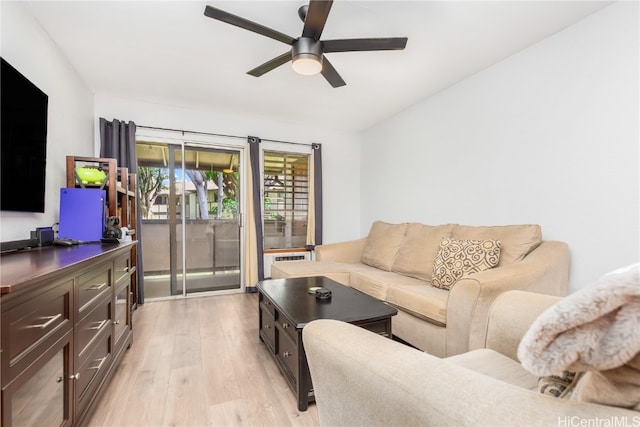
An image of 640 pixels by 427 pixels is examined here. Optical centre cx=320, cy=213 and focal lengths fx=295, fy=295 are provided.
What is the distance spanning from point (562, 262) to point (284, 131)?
3505mm

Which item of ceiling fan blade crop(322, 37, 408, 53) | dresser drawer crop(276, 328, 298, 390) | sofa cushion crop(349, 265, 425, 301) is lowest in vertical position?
dresser drawer crop(276, 328, 298, 390)

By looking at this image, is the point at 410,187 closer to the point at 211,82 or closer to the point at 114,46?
the point at 211,82

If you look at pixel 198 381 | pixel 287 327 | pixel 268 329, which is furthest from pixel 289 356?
pixel 198 381

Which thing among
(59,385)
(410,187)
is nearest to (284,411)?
(59,385)

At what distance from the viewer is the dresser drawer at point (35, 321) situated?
0.84 metres

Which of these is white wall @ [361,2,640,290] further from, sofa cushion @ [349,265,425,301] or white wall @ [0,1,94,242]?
white wall @ [0,1,94,242]

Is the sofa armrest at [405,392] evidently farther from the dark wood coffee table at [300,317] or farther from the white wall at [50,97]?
the white wall at [50,97]

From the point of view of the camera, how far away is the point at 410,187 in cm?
364

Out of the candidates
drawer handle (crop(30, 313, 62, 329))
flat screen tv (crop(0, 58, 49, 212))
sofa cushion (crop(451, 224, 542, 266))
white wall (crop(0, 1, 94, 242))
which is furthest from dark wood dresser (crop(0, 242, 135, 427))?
sofa cushion (crop(451, 224, 542, 266))

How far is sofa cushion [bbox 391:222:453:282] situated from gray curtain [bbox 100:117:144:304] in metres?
2.83

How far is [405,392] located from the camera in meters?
0.57

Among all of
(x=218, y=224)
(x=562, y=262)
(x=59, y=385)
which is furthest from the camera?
(x=218, y=224)

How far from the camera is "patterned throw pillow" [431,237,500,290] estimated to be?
2.19 metres

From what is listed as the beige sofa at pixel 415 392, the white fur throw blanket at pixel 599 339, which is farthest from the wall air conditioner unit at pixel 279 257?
the white fur throw blanket at pixel 599 339
